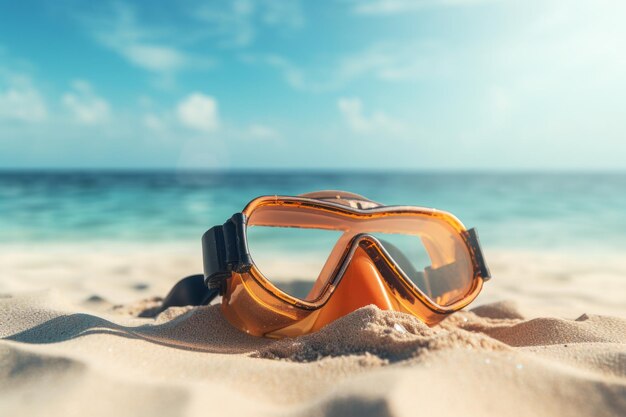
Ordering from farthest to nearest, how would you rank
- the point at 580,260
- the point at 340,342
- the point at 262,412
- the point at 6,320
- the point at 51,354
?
the point at 580,260 < the point at 6,320 < the point at 340,342 < the point at 51,354 < the point at 262,412

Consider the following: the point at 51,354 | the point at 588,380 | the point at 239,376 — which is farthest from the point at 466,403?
the point at 51,354

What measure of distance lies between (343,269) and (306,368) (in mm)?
674

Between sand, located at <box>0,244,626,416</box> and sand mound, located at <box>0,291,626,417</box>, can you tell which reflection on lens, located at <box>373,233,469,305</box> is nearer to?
sand, located at <box>0,244,626,416</box>

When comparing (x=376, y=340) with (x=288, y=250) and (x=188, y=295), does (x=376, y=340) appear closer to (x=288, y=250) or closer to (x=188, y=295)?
(x=188, y=295)

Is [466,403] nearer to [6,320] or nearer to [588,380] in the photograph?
[588,380]

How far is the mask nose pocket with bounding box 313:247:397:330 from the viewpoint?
2.04 m

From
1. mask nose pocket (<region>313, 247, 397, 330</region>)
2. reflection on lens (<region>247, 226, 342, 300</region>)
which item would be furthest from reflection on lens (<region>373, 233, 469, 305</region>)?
reflection on lens (<region>247, 226, 342, 300</region>)

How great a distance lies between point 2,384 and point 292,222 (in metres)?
1.28

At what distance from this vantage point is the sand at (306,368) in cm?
121

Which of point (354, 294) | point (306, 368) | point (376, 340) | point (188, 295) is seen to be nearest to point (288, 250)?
point (188, 295)

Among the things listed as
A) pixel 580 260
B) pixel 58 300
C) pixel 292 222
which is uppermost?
pixel 292 222

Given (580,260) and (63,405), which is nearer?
(63,405)

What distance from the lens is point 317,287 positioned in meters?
2.13

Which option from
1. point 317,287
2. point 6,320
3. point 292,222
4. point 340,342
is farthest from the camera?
point 292,222
